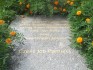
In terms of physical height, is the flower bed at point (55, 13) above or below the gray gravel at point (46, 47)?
above

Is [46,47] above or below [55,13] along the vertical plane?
below

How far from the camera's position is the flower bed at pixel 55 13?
12.4 ft

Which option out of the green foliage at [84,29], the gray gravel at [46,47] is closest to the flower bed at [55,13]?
the green foliage at [84,29]

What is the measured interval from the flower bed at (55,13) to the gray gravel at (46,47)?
17cm

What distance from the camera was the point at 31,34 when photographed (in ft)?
15.9

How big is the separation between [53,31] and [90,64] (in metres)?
1.50

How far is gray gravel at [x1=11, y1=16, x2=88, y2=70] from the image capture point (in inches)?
149

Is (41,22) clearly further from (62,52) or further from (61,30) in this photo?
(62,52)

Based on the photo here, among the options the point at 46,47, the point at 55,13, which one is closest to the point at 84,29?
the point at 46,47

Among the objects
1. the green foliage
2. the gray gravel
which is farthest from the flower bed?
the gray gravel

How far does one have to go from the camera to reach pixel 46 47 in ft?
14.2

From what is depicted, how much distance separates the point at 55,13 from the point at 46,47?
166 cm

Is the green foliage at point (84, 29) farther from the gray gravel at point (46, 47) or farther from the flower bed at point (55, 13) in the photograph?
the gray gravel at point (46, 47)

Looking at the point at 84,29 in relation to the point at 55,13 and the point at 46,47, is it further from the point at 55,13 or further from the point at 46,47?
the point at 55,13
